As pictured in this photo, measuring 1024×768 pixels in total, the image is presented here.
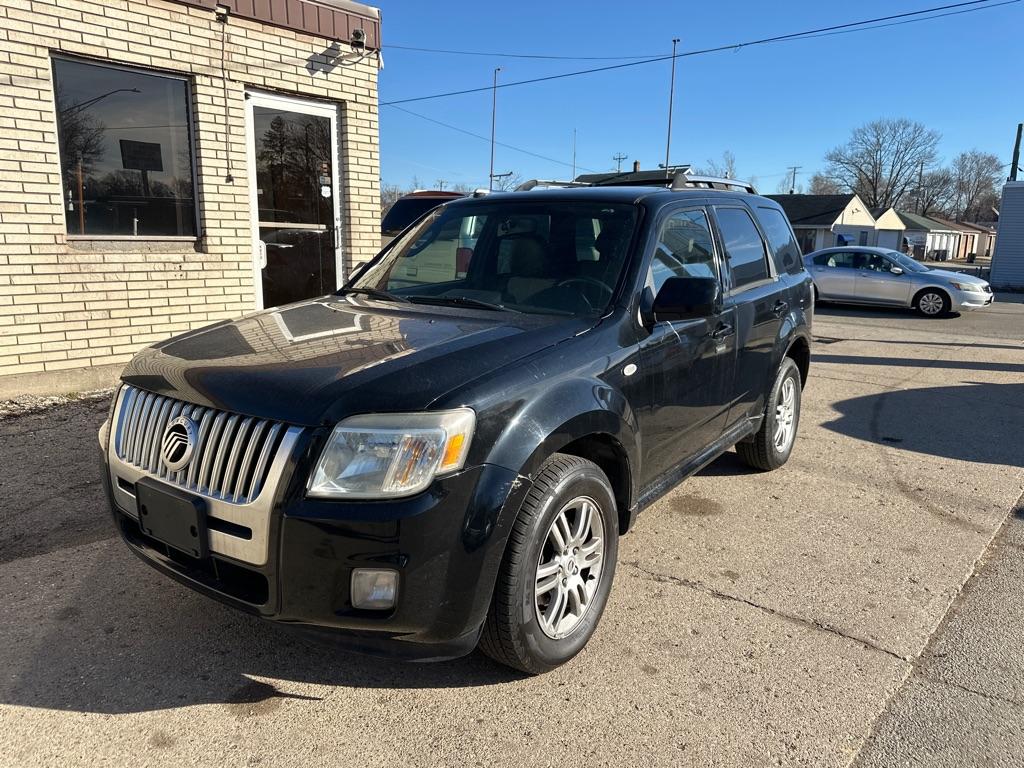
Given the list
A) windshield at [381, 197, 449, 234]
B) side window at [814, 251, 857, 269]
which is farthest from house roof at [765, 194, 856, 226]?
windshield at [381, 197, 449, 234]

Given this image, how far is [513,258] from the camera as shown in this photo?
12.4 feet

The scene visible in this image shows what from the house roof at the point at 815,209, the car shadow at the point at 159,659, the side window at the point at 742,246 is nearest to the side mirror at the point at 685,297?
the side window at the point at 742,246

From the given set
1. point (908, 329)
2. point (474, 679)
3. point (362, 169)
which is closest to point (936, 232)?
point (908, 329)

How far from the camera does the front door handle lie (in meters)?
3.92

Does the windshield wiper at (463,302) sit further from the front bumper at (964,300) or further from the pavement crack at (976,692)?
the front bumper at (964,300)

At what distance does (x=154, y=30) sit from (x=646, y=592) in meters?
6.47

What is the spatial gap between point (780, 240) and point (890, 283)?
1375cm

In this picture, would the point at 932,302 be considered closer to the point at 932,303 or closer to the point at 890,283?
the point at 932,303

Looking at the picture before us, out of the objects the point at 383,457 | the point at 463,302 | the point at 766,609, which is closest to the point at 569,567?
the point at 383,457

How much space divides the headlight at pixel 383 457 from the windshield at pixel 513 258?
1165 mm

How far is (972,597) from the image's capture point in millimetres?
3549

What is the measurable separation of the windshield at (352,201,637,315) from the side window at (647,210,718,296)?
19 cm

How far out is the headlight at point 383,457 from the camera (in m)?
2.30

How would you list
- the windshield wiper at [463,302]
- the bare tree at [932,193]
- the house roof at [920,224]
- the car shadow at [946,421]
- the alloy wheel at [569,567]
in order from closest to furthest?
the alloy wheel at [569,567]
the windshield wiper at [463,302]
the car shadow at [946,421]
the house roof at [920,224]
the bare tree at [932,193]
